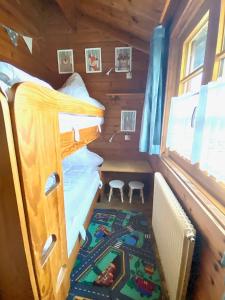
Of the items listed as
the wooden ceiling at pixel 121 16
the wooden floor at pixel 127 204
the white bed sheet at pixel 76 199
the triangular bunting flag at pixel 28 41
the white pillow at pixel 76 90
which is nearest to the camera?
the white bed sheet at pixel 76 199

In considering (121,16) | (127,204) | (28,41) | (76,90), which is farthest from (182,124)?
(28,41)

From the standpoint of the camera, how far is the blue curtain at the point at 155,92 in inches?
65.7

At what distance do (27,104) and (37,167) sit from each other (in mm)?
248

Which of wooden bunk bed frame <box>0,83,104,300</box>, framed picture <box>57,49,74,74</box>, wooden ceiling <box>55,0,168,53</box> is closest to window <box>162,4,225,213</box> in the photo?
wooden ceiling <box>55,0,168,53</box>

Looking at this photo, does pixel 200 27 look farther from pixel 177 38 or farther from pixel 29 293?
pixel 29 293

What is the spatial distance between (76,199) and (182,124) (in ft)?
3.59

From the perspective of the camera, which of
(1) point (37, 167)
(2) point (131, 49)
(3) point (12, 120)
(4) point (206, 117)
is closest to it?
(3) point (12, 120)

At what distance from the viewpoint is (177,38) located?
1.61 meters

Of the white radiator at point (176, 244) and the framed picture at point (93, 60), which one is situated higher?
the framed picture at point (93, 60)

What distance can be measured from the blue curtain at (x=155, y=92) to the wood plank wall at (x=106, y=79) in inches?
30.2

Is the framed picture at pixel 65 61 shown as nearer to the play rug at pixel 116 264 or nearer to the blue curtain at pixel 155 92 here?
the blue curtain at pixel 155 92

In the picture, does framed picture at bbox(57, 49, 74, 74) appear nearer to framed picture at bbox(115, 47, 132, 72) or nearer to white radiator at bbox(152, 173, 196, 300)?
framed picture at bbox(115, 47, 132, 72)

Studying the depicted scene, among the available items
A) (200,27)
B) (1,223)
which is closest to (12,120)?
(1,223)

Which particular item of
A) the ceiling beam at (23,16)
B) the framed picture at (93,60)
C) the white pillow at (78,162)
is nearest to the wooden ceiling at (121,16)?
the framed picture at (93,60)
